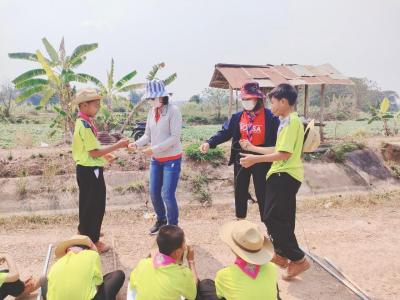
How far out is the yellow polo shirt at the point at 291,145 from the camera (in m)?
3.46

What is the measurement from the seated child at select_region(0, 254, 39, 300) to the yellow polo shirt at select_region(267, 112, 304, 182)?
2427 millimetres

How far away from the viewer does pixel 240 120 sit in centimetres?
423

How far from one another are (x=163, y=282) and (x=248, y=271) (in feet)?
1.94

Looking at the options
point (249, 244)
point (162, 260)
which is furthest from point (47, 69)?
point (249, 244)

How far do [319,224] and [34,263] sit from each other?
3.94 metres

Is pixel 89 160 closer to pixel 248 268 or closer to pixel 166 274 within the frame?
pixel 166 274

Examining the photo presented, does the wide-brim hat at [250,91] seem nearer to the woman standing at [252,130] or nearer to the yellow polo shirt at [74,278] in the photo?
the woman standing at [252,130]

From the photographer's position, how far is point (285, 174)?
3.62m

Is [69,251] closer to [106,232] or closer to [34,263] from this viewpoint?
[34,263]

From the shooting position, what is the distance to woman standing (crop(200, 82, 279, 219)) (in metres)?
4.00

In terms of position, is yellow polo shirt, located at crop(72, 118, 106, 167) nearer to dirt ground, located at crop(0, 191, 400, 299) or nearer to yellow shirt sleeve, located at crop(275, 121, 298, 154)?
dirt ground, located at crop(0, 191, 400, 299)

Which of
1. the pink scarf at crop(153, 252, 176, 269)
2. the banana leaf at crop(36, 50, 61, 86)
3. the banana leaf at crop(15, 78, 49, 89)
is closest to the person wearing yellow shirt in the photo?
the pink scarf at crop(153, 252, 176, 269)

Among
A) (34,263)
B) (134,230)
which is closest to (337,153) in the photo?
(134,230)

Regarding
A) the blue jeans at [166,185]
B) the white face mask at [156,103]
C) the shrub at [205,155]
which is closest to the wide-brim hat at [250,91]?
the white face mask at [156,103]
